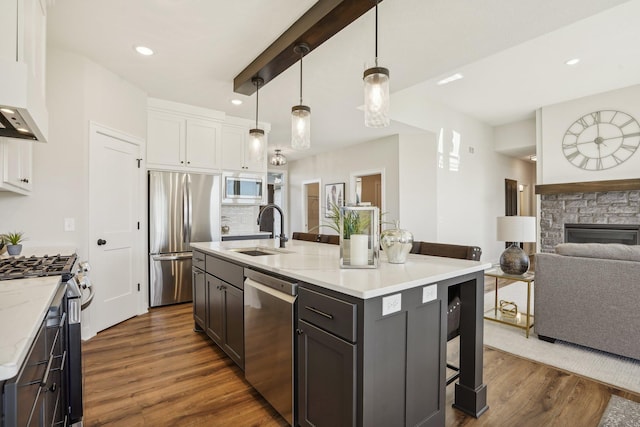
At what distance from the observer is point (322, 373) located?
1453mm

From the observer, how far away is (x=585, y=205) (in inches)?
209

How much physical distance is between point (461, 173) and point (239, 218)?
13.8 ft

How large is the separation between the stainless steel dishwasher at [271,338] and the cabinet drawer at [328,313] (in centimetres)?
9

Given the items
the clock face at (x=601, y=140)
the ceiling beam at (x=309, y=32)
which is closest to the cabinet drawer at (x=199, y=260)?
the ceiling beam at (x=309, y=32)

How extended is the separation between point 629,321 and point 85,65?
518cm

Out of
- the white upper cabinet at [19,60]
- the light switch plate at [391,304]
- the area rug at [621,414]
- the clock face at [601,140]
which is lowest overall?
the area rug at [621,414]

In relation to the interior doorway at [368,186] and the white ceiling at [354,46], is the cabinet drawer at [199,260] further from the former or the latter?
the interior doorway at [368,186]

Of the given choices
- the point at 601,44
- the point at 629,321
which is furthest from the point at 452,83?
the point at 629,321

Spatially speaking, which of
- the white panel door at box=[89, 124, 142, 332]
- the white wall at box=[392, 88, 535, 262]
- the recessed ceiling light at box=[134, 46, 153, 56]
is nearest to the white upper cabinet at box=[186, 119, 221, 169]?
the white panel door at box=[89, 124, 142, 332]

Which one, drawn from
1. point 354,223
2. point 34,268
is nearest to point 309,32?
point 354,223

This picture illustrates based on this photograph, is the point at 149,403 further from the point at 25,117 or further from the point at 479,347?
the point at 479,347

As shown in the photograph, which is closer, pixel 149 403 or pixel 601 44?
pixel 149 403

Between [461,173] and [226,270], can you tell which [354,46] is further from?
[461,173]

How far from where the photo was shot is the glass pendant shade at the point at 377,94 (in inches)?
71.2
